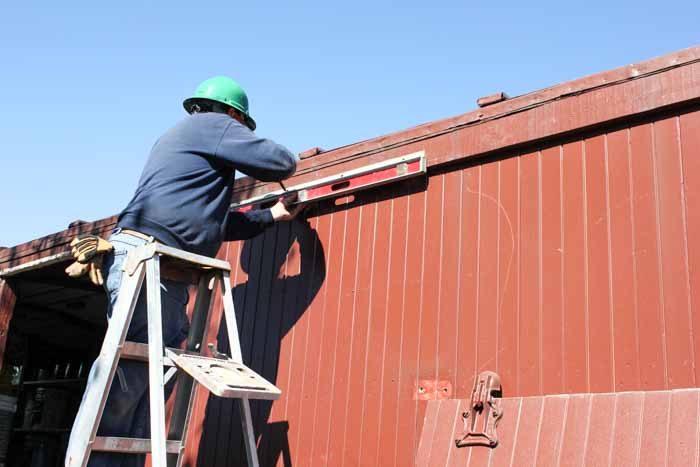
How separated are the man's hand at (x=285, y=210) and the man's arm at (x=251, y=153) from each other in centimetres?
40

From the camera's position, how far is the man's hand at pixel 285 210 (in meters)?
4.16

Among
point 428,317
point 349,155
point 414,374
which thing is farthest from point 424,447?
point 349,155

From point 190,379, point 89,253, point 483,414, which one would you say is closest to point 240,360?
point 190,379

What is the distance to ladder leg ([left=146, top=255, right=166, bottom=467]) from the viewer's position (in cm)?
292

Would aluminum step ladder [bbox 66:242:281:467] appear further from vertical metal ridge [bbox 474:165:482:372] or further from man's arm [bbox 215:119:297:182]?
vertical metal ridge [bbox 474:165:482:372]

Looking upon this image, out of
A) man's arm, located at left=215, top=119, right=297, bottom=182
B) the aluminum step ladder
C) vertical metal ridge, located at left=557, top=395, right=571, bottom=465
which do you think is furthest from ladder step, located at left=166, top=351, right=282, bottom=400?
vertical metal ridge, located at left=557, top=395, right=571, bottom=465

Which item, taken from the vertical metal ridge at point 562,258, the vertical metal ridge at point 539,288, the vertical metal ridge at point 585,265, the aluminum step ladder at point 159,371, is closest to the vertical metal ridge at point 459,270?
the vertical metal ridge at point 539,288

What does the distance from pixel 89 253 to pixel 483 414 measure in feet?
6.22

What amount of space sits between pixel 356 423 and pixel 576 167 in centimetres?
155

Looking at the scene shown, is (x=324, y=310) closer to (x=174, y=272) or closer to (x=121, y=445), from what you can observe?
(x=174, y=272)

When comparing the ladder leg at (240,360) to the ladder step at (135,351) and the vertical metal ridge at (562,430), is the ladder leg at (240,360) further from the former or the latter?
the vertical metal ridge at (562,430)

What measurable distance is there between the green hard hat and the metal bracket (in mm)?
1946

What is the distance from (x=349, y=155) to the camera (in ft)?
13.9

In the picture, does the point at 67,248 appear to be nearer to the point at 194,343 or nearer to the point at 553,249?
the point at 194,343
